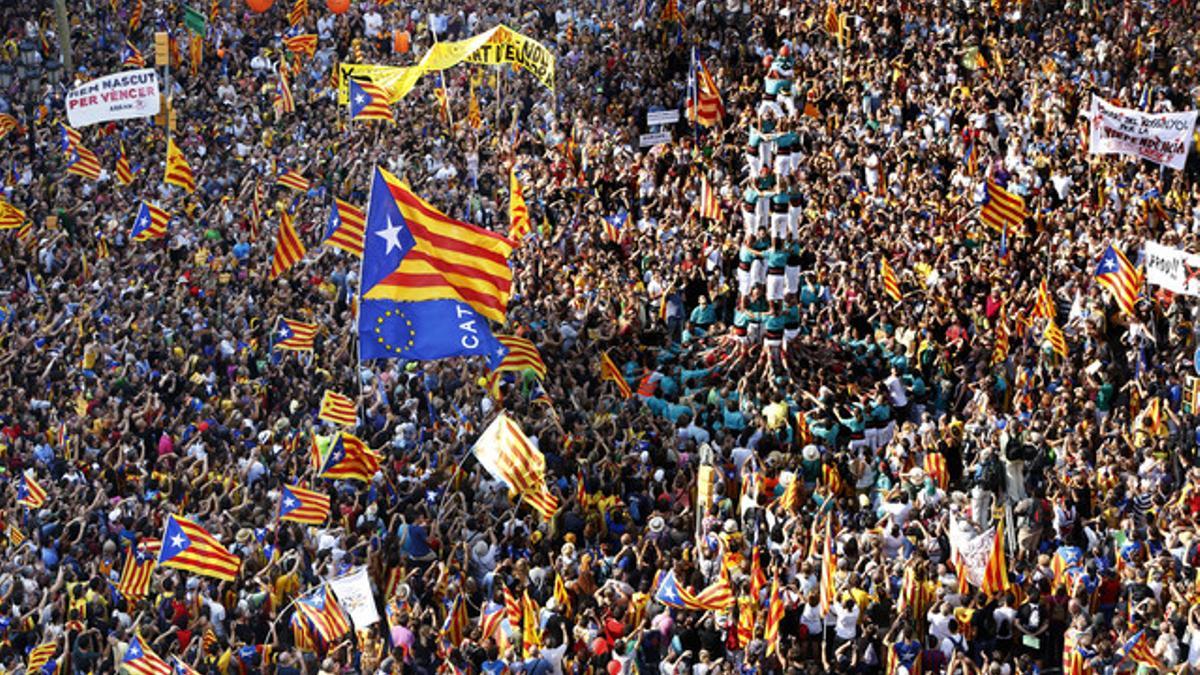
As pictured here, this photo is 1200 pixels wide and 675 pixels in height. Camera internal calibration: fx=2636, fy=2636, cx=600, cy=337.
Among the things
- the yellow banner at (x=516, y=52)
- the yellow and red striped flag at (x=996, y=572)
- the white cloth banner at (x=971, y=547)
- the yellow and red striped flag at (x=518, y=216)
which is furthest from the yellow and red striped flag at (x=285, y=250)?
the yellow and red striped flag at (x=996, y=572)

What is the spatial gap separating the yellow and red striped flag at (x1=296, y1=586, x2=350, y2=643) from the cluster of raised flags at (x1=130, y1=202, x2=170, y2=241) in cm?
1643

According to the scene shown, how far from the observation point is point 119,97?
47.3 m

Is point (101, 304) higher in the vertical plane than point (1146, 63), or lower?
lower

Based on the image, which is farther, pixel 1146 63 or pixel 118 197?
pixel 118 197

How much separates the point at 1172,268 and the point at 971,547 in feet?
21.3

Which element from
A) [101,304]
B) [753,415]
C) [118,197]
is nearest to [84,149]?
[118,197]

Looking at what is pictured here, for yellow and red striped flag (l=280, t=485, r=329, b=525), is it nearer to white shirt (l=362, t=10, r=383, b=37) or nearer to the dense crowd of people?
the dense crowd of people

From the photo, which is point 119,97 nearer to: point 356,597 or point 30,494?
point 30,494

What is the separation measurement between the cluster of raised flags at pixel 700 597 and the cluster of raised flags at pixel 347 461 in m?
6.11

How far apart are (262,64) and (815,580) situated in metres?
28.4

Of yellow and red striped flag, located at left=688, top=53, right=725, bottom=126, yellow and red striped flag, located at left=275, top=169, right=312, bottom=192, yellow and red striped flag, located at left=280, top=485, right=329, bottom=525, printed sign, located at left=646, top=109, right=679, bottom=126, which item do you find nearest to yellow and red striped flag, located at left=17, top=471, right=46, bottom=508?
yellow and red striped flag, located at left=280, top=485, right=329, bottom=525

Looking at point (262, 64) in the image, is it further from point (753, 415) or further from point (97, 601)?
point (97, 601)

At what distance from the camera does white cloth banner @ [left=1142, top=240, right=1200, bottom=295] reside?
3212 cm

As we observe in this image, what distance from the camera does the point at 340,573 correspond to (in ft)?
99.3
